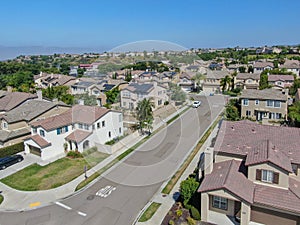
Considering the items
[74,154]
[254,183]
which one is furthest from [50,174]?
[254,183]

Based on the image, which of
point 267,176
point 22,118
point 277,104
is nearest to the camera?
point 267,176

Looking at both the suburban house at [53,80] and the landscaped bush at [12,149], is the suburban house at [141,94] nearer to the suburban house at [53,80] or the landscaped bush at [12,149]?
the landscaped bush at [12,149]

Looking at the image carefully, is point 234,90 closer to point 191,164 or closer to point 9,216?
point 191,164

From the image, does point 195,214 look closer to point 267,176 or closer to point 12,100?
point 267,176

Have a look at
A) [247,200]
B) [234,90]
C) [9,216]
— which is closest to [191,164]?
[247,200]

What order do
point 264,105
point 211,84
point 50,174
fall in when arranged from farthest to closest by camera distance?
point 211,84 < point 264,105 < point 50,174

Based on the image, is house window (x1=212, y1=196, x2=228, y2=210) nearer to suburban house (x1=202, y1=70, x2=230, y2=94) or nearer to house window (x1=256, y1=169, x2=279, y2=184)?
house window (x1=256, y1=169, x2=279, y2=184)
